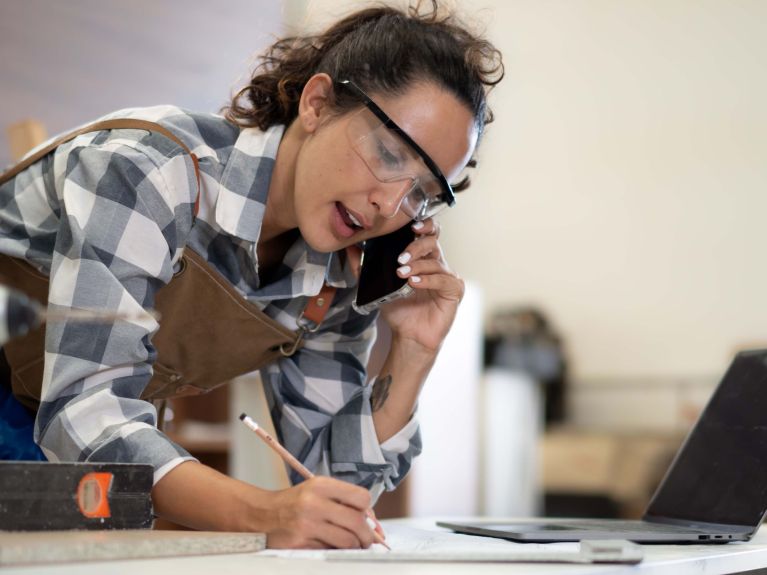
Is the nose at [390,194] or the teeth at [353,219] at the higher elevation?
the nose at [390,194]

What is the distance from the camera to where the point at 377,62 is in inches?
44.4

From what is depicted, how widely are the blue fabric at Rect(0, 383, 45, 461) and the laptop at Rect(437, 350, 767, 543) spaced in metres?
0.57

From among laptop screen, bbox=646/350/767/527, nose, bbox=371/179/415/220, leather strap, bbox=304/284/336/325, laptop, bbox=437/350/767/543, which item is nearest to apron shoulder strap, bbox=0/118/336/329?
leather strap, bbox=304/284/336/325

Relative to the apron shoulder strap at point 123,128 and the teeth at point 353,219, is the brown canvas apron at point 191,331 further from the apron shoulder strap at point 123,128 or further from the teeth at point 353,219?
the teeth at point 353,219

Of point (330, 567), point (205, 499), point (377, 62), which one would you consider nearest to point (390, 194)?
point (377, 62)

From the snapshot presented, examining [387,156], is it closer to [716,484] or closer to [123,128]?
[123,128]

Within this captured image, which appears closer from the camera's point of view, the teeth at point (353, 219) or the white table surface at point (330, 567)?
the white table surface at point (330, 567)

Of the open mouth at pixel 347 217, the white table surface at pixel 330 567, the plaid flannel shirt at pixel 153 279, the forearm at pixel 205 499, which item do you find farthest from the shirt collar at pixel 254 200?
the white table surface at pixel 330 567

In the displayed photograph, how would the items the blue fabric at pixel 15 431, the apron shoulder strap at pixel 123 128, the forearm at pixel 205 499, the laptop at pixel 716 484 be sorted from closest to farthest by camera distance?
1. the forearm at pixel 205 499
2. the laptop at pixel 716 484
3. the apron shoulder strap at pixel 123 128
4. the blue fabric at pixel 15 431

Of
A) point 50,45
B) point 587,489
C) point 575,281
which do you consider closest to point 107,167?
point 50,45

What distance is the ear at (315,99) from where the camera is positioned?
1155 millimetres

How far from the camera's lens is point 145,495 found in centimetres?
75

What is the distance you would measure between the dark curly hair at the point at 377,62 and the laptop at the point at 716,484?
1.57 ft

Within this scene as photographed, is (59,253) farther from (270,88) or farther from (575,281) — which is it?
(575,281)
